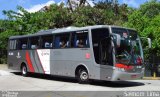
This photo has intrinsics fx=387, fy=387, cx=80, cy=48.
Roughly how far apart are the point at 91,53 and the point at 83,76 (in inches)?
57.0

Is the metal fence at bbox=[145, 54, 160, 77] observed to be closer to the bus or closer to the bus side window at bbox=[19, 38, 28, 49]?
the bus

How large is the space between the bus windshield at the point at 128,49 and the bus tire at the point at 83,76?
242cm

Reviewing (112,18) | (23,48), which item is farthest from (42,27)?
(23,48)

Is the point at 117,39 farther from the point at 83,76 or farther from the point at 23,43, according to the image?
the point at 23,43

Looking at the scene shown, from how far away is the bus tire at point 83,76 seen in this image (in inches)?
789

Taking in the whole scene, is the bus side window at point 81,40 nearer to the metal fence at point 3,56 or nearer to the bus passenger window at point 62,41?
the bus passenger window at point 62,41

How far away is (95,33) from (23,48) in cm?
825

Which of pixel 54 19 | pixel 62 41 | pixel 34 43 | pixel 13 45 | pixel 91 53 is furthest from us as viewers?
pixel 54 19

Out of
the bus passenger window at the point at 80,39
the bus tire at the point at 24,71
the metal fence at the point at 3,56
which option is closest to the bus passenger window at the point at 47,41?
the bus passenger window at the point at 80,39

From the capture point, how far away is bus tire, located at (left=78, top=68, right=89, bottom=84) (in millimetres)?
20044

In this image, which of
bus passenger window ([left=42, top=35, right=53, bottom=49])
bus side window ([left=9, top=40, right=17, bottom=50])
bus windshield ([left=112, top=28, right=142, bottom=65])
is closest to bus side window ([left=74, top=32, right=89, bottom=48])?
bus windshield ([left=112, top=28, right=142, bottom=65])

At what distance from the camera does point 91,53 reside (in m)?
19.5

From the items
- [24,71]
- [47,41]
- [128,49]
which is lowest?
[24,71]

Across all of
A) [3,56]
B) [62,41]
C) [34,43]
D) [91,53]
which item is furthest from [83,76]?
[3,56]
